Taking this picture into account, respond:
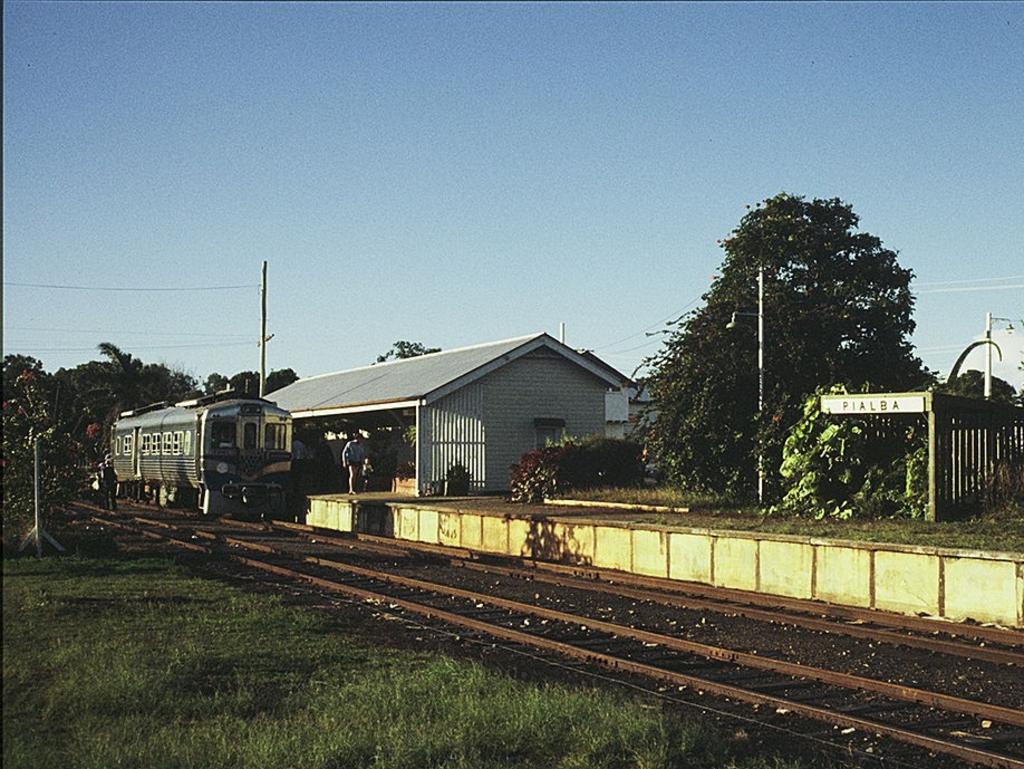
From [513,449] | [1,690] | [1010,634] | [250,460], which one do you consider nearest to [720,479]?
[513,449]

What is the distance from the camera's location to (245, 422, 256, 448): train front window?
29969 millimetres

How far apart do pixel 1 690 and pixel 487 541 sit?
1638 centimetres

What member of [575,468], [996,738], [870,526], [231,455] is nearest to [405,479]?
[231,455]

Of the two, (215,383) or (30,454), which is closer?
(30,454)

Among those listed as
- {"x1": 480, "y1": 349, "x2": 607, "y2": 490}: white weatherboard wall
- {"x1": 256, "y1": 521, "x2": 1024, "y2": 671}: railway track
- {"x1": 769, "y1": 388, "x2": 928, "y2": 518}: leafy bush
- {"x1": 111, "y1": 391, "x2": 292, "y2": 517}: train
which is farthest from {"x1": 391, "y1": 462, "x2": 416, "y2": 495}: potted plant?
{"x1": 769, "y1": 388, "x2": 928, "y2": 518}: leafy bush

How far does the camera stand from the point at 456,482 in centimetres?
3112

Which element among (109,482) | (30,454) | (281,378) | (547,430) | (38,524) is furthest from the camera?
(281,378)

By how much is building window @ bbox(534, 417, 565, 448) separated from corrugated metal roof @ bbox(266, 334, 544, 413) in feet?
7.61

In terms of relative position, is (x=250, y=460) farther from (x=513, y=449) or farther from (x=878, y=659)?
(x=878, y=659)

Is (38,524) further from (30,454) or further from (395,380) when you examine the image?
(395,380)

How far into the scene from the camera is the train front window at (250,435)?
1180 inches

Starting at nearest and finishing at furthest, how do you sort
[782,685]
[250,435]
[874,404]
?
[782,685]
[874,404]
[250,435]

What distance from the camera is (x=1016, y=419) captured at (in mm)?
18125

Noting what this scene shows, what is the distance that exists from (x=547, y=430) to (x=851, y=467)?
1490 cm
